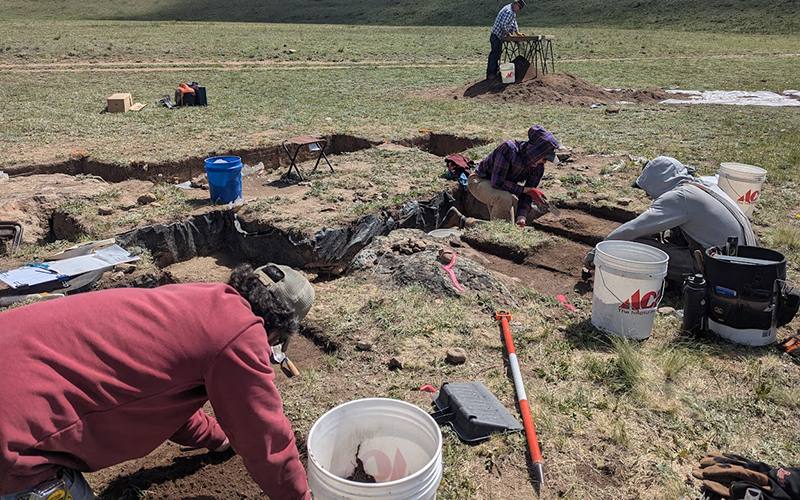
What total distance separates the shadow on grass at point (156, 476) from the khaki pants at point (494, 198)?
4.69 meters

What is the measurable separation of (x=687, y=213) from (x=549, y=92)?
35.5 ft

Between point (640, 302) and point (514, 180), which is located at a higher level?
point (514, 180)

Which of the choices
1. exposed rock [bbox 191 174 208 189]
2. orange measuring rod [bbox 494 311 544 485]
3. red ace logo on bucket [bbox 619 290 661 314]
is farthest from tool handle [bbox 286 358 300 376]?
exposed rock [bbox 191 174 208 189]

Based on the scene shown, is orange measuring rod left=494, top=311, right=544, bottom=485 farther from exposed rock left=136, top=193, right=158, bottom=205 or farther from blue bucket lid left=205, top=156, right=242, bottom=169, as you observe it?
exposed rock left=136, top=193, right=158, bottom=205

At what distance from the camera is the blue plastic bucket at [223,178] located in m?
6.98

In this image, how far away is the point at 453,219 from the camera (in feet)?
25.3

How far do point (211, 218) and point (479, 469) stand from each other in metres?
5.05

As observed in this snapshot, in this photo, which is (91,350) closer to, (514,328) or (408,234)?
(514,328)

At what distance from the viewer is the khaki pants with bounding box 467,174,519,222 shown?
22.8 feet

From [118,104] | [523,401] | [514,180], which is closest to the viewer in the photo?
[523,401]

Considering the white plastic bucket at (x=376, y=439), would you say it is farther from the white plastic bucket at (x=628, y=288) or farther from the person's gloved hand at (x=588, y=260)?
the person's gloved hand at (x=588, y=260)

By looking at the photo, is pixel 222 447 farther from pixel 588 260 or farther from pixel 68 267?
pixel 588 260

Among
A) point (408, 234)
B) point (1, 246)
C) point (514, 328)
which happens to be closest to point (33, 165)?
point (1, 246)

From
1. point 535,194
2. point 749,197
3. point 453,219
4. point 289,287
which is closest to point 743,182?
point 749,197
